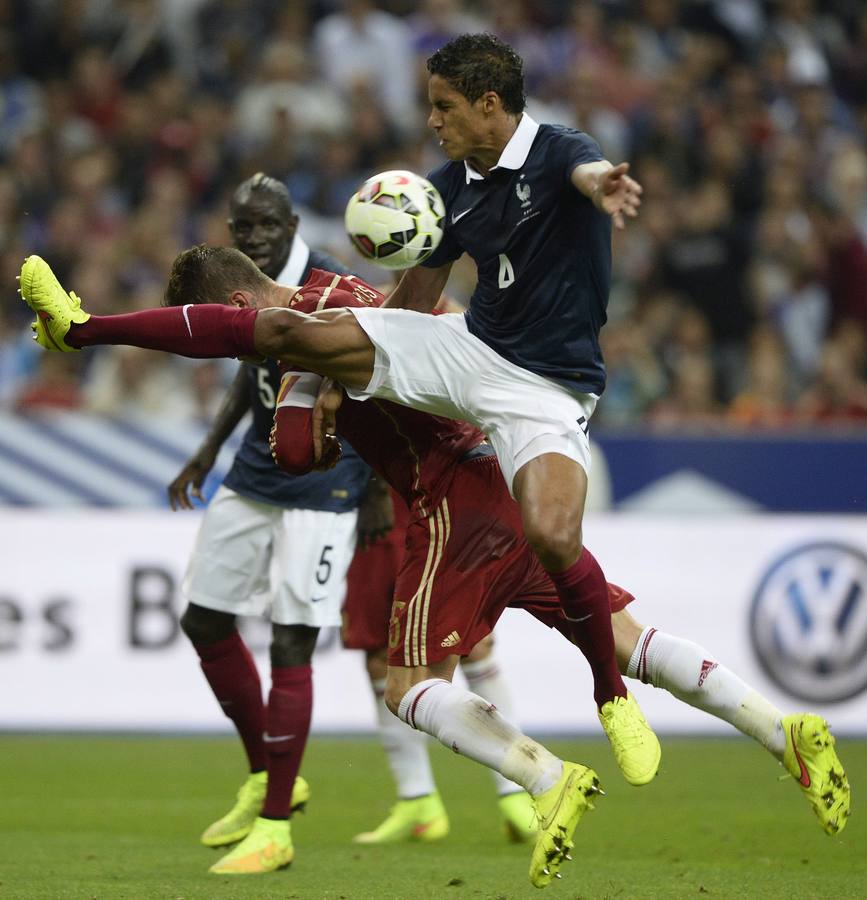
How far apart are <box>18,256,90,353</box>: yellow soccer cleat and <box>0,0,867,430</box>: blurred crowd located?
6.19 meters

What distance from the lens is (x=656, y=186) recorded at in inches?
541

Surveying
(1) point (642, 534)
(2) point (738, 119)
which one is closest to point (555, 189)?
(1) point (642, 534)

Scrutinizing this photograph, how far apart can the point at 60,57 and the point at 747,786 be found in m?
9.68

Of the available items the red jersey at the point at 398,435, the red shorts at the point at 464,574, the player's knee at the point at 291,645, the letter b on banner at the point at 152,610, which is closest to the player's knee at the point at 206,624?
the player's knee at the point at 291,645

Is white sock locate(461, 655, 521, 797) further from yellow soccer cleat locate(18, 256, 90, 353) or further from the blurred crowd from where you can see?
the blurred crowd

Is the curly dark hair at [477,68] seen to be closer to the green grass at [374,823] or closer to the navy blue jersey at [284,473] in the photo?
the navy blue jersey at [284,473]

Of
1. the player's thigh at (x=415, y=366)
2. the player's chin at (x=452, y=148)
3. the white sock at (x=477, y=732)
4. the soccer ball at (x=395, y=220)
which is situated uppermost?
the player's chin at (x=452, y=148)

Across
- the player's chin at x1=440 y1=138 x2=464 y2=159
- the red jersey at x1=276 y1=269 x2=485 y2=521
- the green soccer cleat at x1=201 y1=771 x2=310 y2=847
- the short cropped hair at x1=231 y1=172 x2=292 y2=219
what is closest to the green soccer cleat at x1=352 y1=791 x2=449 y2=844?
the green soccer cleat at x1=201 y1=771 x2=310 y2=847

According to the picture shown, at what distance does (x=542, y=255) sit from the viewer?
536cm

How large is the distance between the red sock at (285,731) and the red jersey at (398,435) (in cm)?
118

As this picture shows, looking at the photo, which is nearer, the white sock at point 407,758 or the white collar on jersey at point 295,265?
the white collar on jersey at point 295,265

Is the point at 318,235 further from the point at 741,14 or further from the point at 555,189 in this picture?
the point at 555,189

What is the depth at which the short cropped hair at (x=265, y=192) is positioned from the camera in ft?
22.0

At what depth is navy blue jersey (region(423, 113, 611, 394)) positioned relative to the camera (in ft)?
17.6
